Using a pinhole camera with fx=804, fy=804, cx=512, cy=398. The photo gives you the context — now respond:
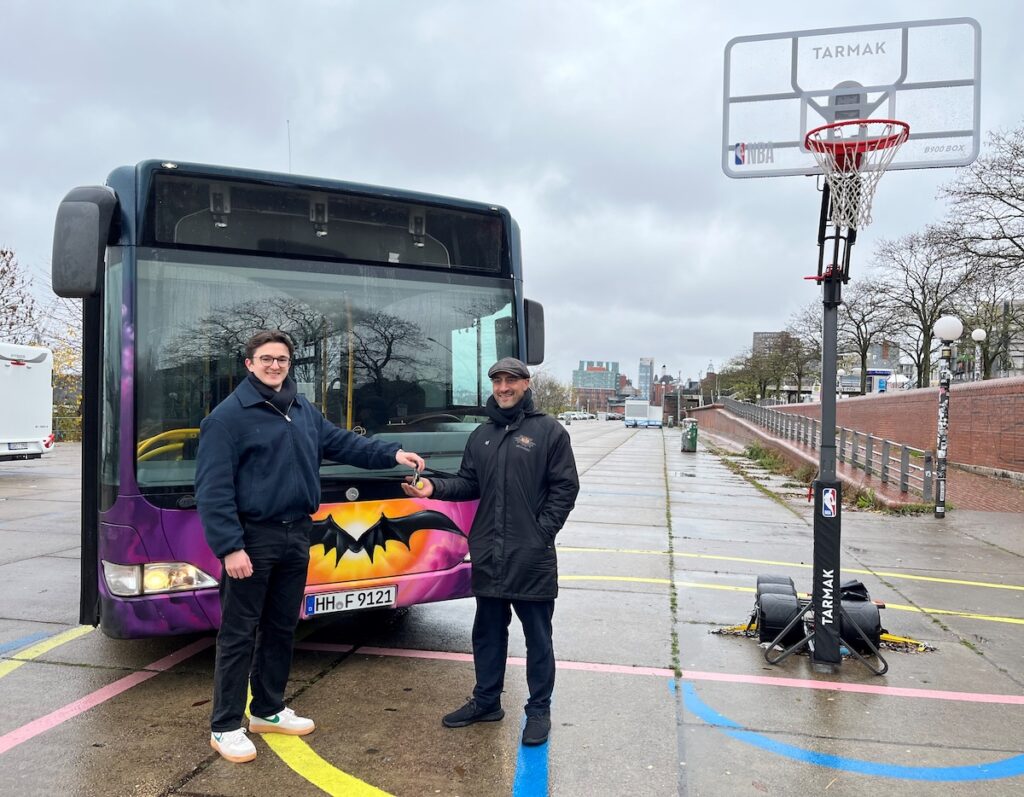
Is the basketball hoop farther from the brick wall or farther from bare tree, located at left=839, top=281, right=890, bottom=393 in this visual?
bare tree, located at left=839, top=281, right=890, bottom=393

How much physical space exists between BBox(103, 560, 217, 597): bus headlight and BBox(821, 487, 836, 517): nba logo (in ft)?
12.0

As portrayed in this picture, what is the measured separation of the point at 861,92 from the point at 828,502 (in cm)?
282

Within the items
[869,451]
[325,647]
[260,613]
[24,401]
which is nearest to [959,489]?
[869,451]

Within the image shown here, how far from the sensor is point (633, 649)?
18.0ft

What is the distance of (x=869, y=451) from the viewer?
1714 cm

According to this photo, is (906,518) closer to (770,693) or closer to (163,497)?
(770,693)

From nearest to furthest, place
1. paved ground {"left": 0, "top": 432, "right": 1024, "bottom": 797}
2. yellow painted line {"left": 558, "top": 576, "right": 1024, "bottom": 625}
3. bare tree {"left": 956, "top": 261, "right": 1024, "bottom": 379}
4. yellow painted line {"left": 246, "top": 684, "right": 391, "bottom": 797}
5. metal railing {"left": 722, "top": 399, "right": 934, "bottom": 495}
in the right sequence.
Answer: yellow painted line {"left": 246, "top": 684, "right": 391, "bottom": 797}, paved ground {"left": 0, "top": 432, "right": 1024, "bottom": 797}, yellow painted line {"left": 558, "top": 576, "right": 1024, "bottom": 625}, metal railing {"left": 722, "top": 399, "right": 934, "bottom": 495}, bare tree {"left": 956, "top": 261, "right": 1024, "bottom": 379}

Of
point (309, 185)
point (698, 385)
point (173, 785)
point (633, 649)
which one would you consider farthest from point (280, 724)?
point (698, 385)

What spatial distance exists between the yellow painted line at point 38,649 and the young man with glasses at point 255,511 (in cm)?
210

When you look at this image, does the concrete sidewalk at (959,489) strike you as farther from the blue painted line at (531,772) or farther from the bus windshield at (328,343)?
the blue painted line at (531,772)

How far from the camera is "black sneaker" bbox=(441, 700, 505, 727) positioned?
404 cm

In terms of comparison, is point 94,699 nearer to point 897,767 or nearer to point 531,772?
point 531,772

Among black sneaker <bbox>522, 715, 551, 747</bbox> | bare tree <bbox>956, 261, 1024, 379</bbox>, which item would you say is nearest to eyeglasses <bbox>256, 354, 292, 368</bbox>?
black sneaker <bbox>522, 715, 551, 747</bbox>

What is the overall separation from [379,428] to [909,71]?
4579 mm
